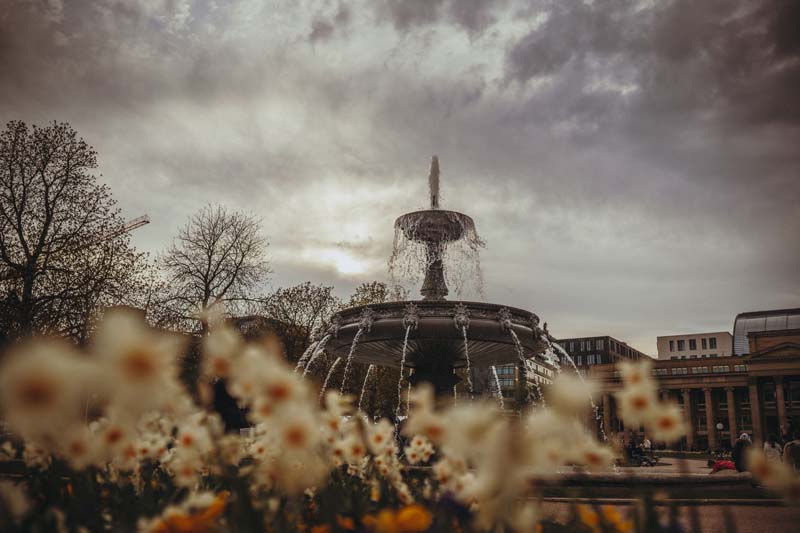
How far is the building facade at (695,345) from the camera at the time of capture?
373ft

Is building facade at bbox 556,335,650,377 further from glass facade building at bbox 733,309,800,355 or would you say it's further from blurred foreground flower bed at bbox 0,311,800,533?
blurred foreground flower bed at bbox 0,311,800,533

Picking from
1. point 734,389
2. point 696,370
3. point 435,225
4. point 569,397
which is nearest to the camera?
point 569,397

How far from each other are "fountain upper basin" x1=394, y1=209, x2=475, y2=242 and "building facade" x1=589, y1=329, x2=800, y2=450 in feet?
204

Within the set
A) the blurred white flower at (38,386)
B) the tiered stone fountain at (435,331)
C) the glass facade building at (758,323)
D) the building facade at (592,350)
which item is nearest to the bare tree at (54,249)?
the tiered stone fountain at (435,331)

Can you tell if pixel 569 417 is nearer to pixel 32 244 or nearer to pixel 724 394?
pixel 32 244

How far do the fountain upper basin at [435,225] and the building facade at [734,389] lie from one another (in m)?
62.1

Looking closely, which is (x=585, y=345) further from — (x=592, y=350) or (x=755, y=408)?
(x=755, y=408)

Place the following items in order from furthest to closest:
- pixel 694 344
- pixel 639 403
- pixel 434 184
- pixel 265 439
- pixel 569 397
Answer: pixel 694 344 → pixel 434 184 → pixel 265 439 → pixel 639 403 → pixel 569 397

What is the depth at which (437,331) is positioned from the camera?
1192 centimetres

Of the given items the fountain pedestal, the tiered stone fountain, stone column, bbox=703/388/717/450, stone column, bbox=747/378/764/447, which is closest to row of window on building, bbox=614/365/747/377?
stone column, bbox=703/388/717/450

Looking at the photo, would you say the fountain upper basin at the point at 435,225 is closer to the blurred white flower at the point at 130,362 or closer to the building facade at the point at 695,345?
the blurred white flower at the point at 130,362

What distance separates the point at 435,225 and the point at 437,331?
481cm

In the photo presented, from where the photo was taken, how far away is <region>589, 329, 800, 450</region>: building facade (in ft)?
244

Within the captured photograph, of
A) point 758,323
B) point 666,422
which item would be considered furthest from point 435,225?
point 758,323
